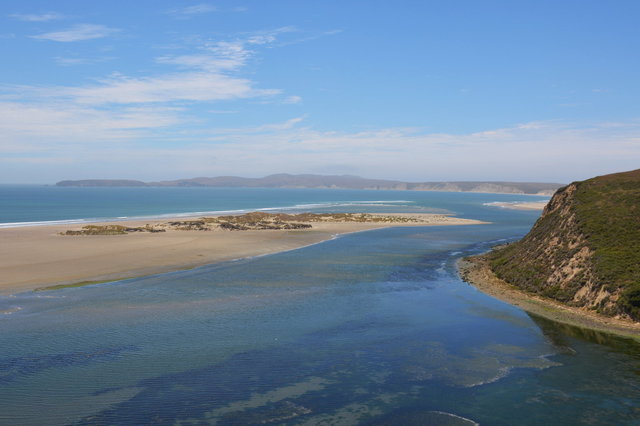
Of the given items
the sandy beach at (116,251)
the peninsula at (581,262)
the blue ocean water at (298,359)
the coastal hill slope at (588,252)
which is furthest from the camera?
the sandy beach at (116,251)

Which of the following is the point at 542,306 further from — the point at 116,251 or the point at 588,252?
the point at 116,251

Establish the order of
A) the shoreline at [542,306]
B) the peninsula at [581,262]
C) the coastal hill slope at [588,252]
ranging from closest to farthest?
the shoreline at [542,306]
the peninsula at [581,262]
the coastal hill slope at [588,252]

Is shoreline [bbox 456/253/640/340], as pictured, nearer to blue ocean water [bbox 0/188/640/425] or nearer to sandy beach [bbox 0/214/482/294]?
blue ocean water [bbox 0/188/640/425]

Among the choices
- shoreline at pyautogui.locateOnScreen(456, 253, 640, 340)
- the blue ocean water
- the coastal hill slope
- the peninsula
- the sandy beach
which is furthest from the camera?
the sandy beach

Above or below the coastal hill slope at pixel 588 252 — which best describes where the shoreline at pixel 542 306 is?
below

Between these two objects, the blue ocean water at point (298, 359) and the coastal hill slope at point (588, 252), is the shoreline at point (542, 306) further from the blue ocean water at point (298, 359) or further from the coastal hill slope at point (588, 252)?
the blue ocean water at point (298, 359)

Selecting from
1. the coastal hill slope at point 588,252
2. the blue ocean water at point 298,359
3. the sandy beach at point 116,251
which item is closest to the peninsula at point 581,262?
the coastal hill slope at point 588,252

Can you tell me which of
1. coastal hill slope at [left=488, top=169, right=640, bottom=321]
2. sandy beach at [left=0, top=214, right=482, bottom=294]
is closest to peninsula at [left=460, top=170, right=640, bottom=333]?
coastal hill slope at [left=488, top=169, right=640, bottom=321]

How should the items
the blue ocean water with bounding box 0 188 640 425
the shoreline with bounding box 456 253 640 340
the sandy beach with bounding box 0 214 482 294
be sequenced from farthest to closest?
the sandy beach with bounding box 0 214 482 294 < the shoreline with bounding box 456 253 640 340 < the blue ocean water with bounding box 0 188 640 425
